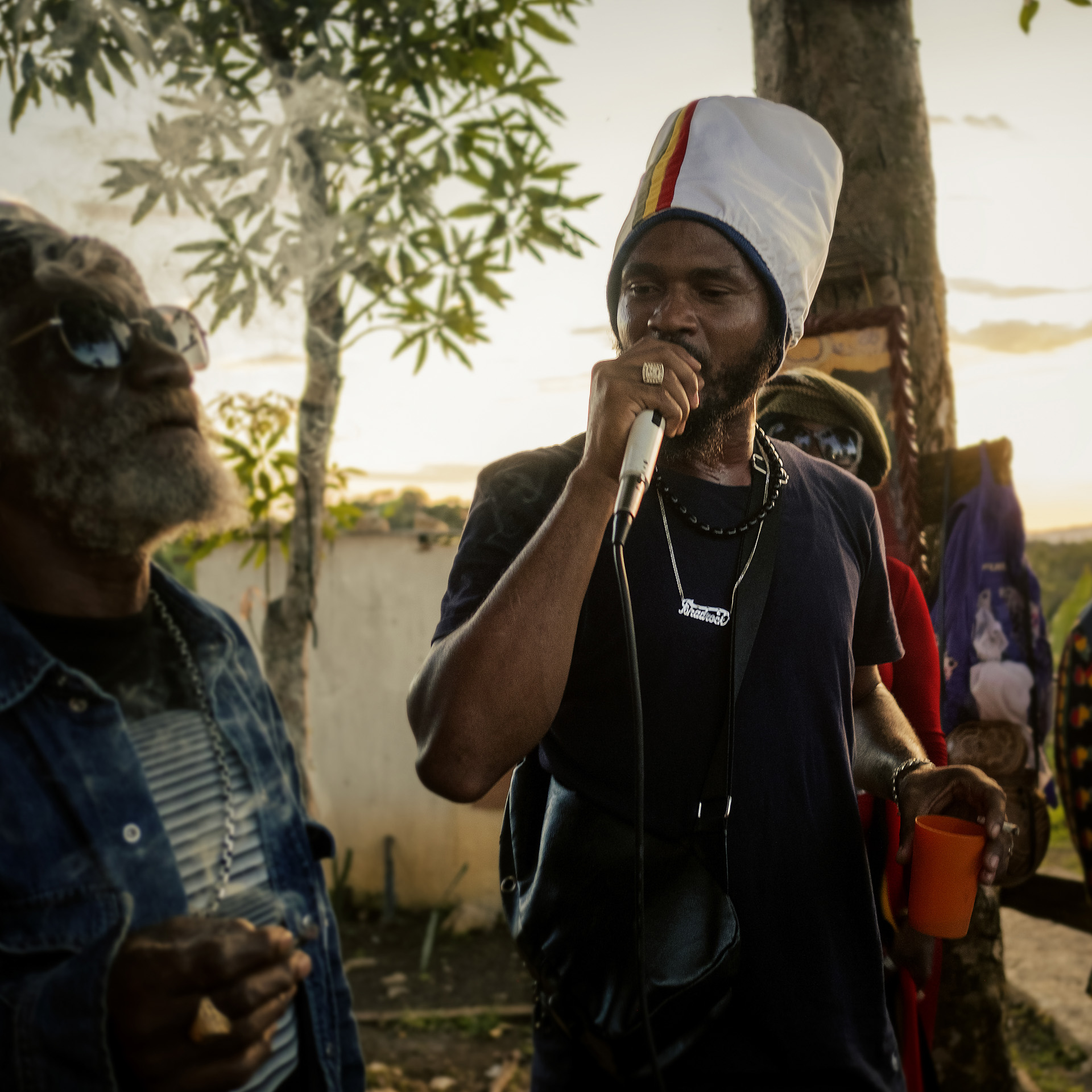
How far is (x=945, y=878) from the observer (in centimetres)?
155

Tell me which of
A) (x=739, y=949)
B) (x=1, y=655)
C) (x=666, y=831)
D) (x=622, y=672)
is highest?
(x=1, y=655)

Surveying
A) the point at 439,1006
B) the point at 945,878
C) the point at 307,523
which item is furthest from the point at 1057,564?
the point at 945,878

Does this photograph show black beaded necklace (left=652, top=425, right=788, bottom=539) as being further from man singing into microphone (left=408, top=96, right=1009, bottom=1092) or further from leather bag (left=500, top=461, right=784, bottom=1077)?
leather bag (left=500, top=461, right=784, bottom=1077)

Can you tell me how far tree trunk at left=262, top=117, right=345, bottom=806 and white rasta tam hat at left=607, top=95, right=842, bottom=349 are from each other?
6.93 feet

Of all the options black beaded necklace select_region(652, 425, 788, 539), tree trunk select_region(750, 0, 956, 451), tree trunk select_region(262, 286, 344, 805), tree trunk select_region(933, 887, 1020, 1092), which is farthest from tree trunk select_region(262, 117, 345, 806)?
tree trunk select_region(933, 887, 1020, 1092)

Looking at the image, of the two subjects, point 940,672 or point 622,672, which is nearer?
point 622,672

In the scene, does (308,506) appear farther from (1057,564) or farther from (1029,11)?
(1057,564)

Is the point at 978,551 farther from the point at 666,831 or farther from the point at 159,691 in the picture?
the point at 159,691

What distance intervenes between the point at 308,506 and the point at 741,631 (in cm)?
261

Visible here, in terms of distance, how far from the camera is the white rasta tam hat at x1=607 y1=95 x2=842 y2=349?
5.28 feet

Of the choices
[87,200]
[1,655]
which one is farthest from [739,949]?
[87,200]

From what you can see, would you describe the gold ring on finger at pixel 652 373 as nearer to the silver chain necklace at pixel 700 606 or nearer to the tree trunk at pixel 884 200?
the silver chain necklace at pixel 700 606

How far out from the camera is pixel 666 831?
1450 millimetres

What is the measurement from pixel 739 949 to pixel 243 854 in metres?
0.88
